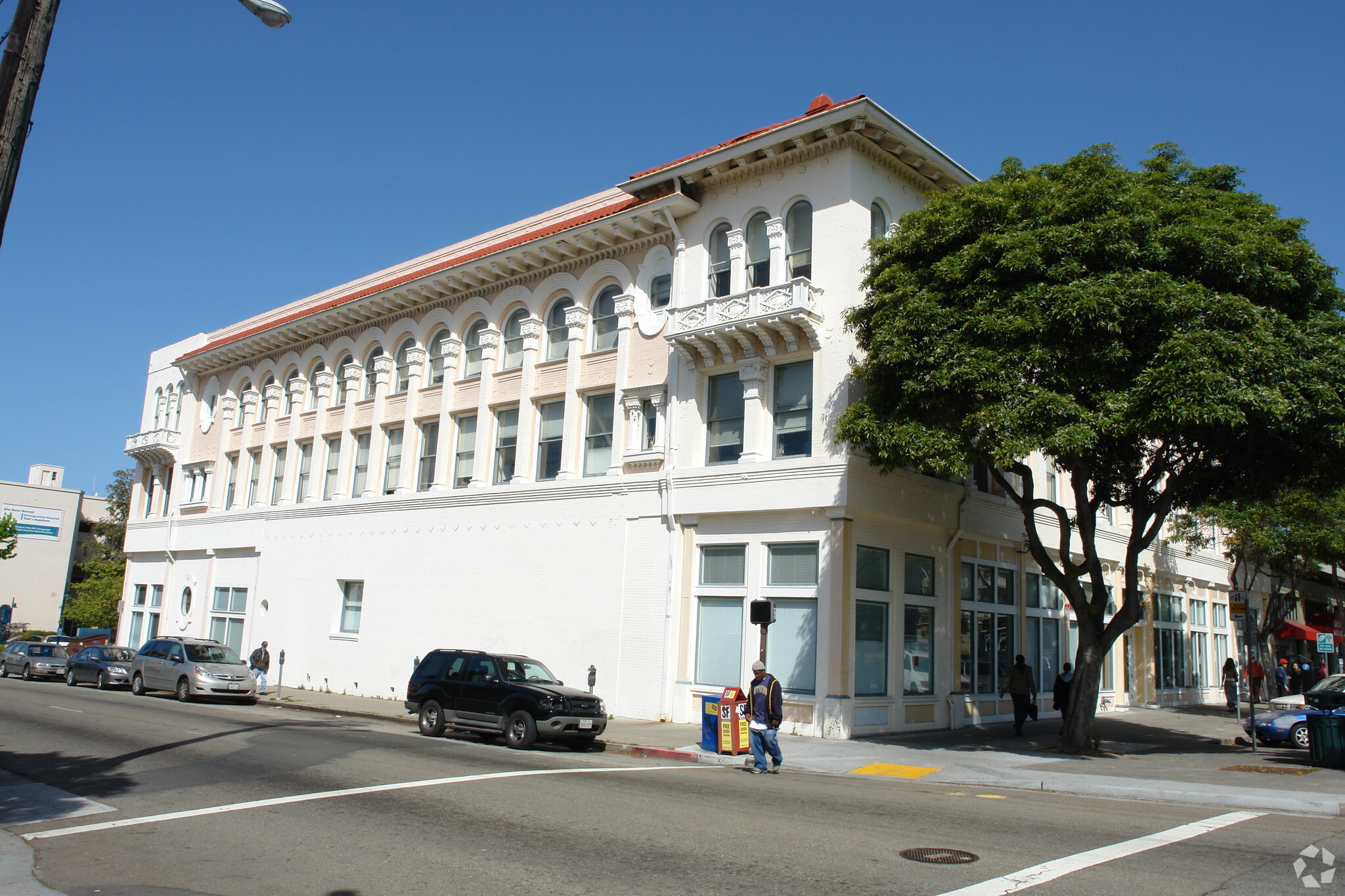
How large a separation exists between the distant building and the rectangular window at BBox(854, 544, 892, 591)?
70.1m

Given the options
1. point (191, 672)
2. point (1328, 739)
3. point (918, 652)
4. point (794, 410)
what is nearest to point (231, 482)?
point (191, 672)

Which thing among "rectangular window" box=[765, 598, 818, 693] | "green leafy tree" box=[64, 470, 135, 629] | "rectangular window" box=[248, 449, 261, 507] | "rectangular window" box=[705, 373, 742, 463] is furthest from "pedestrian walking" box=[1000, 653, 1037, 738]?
"green leafy tree" box=[64, 470, 135, 629]

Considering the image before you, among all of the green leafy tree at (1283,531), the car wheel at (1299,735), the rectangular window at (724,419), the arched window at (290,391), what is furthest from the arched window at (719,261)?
the arched window at (290,391)

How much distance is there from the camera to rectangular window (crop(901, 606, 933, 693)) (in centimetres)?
2136

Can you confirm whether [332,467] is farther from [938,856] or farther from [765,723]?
[938,856]

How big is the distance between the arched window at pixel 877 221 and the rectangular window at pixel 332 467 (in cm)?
2033

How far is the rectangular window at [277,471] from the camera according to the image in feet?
117

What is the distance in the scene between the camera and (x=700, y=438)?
2273 cm

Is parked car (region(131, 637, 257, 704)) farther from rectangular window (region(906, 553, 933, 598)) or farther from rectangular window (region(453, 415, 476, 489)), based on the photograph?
rectangular window (region(906, 553, 933, 598))

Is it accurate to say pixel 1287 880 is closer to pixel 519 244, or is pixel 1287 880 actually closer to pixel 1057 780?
pixel 1057 780

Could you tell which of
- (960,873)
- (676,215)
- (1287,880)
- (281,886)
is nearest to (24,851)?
(281,886)

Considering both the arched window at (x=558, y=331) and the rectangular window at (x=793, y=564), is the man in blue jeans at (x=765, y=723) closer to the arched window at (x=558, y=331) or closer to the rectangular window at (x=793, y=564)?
the rectangular window at (x=793, y=564)

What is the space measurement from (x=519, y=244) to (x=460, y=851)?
21046mm

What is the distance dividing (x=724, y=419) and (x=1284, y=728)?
44.7ft
